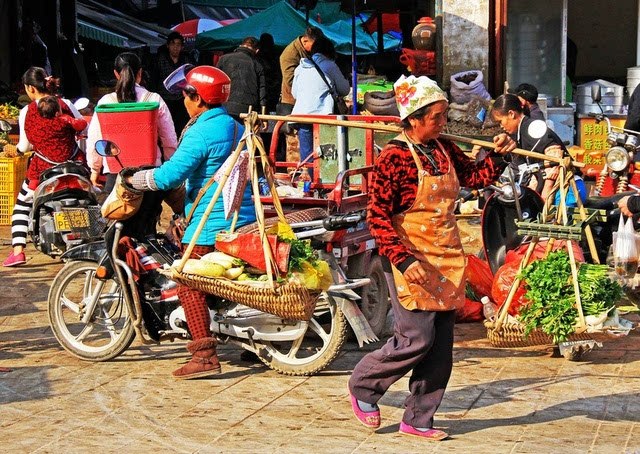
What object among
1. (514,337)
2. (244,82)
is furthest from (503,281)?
(244,82)

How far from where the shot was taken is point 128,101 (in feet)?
29.7

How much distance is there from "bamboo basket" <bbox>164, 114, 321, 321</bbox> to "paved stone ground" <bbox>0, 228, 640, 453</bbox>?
576 millimetres

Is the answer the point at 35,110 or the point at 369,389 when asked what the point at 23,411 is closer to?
the point at 369,389

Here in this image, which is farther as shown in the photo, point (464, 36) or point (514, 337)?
point (464, 36)

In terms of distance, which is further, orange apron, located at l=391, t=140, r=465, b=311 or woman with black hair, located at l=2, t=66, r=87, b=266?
woman with black hair, located at l=2, t=66, r=87, b=266

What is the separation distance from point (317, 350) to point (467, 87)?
736 cm

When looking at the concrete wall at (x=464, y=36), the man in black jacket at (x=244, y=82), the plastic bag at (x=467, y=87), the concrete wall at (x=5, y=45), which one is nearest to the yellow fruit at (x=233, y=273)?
the man in black jacket at (x=244, y=82)

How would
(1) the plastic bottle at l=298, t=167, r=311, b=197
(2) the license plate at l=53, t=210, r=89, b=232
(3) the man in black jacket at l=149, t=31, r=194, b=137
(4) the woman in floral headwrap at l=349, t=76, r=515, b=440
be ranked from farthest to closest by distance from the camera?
(3) the man in black jacket at l=149, t=31, r=194, b=137
(2) the license plate at l=53, t=210, r=89, b=232
(1) the plastic bottle at l=298, t=167, r=311, b=197
(4) the woman in floral headwrap at l=349, t=76, r=515, b=440

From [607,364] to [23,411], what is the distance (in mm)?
3596

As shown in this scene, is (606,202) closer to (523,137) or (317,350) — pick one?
(523,137)

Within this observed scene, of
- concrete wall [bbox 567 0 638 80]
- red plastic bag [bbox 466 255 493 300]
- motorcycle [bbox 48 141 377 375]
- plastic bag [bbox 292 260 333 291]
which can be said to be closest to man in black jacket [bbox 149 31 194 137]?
concrete wall [bbox 567 0 638 80]

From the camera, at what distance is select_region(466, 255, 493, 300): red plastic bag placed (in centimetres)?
818

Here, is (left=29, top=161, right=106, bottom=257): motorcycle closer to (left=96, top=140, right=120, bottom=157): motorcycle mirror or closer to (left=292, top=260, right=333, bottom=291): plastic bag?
(left=96, top=140, right=120, bottom=157): motorcycle mirror

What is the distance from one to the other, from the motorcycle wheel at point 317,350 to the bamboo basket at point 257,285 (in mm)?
589
